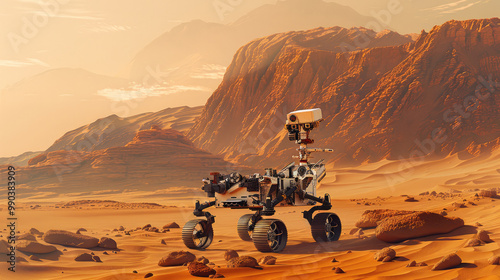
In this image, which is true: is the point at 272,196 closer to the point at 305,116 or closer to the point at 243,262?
the point at 305,116

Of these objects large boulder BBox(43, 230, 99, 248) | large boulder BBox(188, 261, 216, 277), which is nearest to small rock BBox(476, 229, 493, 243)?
large boulder BBox(188, 261, 216, 277)

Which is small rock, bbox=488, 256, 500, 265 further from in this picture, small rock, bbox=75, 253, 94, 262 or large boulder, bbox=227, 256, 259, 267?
small rock, bbox=75, 253, 94, 262

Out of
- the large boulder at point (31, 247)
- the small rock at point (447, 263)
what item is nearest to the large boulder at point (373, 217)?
the small rock at point (447, 263)

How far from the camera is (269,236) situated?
10883mm

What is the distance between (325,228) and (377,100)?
6337 cm

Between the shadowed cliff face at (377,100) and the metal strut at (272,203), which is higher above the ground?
the shadowed cliff face at (377,100)

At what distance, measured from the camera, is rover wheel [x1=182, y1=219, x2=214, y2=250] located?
1190 cm

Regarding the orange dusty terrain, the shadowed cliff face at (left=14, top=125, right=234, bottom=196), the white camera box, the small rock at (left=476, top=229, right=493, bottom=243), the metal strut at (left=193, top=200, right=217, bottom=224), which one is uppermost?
the shadowed cliff face at (left=14, top=125, right=234, bottom=196)

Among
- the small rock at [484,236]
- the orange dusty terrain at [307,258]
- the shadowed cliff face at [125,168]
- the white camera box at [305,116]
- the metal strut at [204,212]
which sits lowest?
the orange dusty terrain at [307,258]

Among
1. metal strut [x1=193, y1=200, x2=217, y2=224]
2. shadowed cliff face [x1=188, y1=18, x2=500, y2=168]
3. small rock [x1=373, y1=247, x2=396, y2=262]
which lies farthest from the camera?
shadowed cliff face [x1=188, y1=18, x2=500, y2=168]

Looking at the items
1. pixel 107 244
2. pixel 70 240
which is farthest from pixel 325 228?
pixel 70 240

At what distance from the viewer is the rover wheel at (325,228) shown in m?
12.3

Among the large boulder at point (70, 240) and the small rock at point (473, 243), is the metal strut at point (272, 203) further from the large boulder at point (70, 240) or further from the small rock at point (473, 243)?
the large boulder at point (70, 240)

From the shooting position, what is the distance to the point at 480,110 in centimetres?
6500
